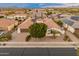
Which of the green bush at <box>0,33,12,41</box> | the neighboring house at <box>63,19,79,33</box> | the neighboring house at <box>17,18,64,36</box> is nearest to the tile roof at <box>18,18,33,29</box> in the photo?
the neighboring house at <box>17,18,64,36</box>

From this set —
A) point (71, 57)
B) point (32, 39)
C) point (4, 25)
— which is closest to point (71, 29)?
point (71, 57)

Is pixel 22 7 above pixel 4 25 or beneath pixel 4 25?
above

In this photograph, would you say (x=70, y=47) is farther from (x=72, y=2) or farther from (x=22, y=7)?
(x=22, y=7)

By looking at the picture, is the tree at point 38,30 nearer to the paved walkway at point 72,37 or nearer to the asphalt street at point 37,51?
the asphalt street at point 37,51

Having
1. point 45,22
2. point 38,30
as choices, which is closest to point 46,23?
point 45,22

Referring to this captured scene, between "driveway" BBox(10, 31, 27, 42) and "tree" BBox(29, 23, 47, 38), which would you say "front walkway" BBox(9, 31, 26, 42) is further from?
"tree" BBox(29, 23, 47, 38)

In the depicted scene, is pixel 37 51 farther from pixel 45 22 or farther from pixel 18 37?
pixel 45 22
